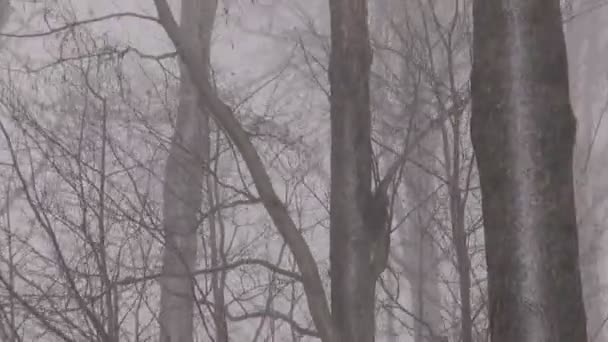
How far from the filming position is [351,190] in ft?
14.7

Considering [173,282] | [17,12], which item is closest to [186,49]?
[173,282]

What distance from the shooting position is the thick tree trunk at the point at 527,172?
6.91ft

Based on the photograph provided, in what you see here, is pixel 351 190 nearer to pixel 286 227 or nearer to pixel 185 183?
pixel 286 227

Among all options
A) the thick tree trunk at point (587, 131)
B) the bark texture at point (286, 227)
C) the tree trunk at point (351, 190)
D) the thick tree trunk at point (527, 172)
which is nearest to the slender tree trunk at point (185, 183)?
the bark texture at point (286, 227)

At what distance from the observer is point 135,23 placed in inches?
544

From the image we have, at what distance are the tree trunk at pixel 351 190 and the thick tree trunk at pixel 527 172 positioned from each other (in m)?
2.19

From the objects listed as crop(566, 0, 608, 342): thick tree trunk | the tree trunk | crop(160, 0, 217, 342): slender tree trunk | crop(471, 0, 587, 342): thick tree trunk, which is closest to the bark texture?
the tree trunk

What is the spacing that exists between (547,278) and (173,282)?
26.5 ft

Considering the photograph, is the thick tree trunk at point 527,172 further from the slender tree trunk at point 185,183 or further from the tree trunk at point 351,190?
the slender tree trunk at point 185,183

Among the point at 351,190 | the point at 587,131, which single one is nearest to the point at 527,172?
the point at 351,190

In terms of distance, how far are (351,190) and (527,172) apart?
7.72 feet

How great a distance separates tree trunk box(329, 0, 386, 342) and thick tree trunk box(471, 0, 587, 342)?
219 cm

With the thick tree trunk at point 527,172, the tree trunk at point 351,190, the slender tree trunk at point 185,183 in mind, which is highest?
the slender tree trunk at point 185,183

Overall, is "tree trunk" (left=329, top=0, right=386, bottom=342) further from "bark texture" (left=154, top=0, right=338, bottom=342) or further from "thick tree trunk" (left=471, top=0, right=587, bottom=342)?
"thick tree trunk" (left=471, top=0, right=587, bottom=342)
